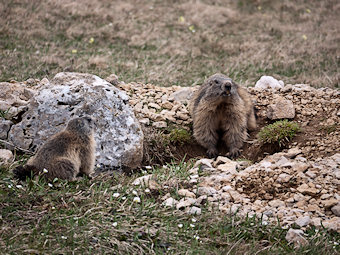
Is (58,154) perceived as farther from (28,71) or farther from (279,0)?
(279,0)

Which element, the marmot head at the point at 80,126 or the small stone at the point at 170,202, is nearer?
the small stone at the point at 170,202

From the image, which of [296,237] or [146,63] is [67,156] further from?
[146,63]

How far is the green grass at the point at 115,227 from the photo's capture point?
12.8 feet

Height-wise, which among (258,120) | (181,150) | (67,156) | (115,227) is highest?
(67,156)

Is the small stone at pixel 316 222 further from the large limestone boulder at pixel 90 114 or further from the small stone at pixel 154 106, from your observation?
the small stone at pixel 154 106

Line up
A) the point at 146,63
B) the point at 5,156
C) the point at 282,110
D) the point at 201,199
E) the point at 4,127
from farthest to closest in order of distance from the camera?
the point at 146,63, the point at 282,110, the point at 4,127, the point at 5,156, the point at 201,199

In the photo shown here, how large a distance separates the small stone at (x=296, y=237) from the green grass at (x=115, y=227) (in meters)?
0.07

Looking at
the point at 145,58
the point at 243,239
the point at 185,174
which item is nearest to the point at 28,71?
the point at 145,58

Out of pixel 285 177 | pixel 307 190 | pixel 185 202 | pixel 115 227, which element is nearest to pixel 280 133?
pixel 285 177

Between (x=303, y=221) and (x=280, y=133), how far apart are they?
2132 mm

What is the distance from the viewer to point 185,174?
208 inches

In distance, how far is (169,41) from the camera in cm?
1116

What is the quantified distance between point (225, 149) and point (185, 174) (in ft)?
6.76

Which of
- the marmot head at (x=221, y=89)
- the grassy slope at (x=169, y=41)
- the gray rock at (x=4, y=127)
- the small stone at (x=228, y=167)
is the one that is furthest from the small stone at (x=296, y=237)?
the grassy slope at (x=169, y=41)
